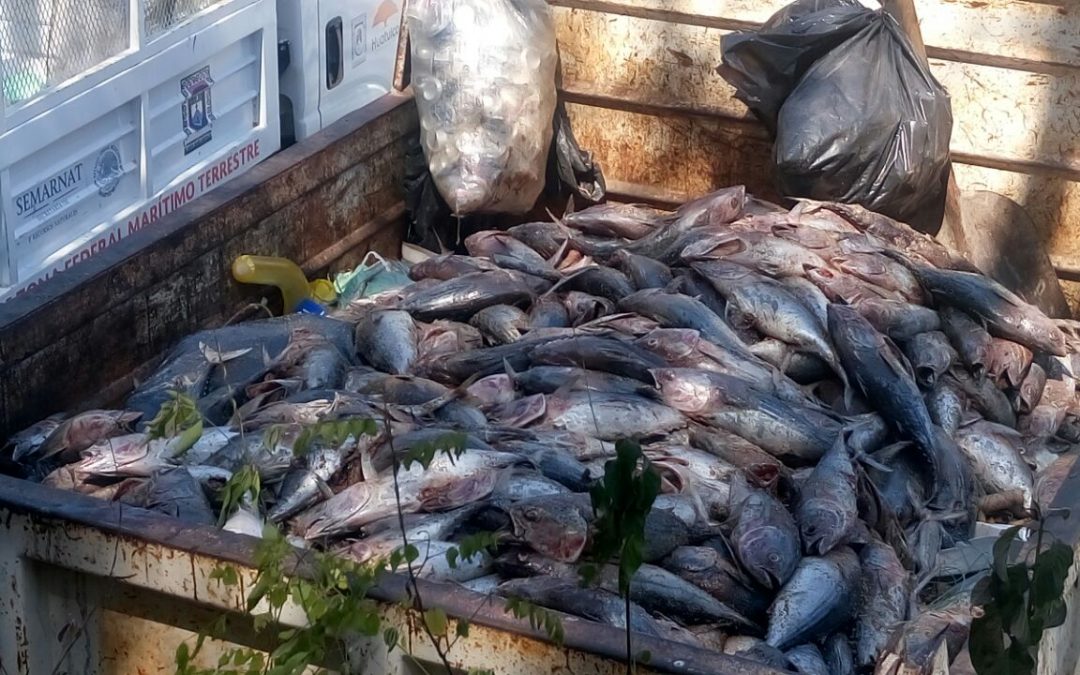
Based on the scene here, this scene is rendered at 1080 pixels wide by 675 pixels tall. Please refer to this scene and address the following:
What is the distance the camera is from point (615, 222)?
16.8 ft

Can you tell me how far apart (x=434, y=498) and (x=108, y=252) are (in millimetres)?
1271

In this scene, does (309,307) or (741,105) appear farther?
(741,105)

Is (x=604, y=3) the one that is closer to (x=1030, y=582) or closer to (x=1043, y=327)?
(x=1043, y=327)

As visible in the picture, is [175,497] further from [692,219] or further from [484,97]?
[484,97]

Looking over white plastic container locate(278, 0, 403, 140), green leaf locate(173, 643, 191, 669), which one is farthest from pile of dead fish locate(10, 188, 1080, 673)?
white plastic container locate(278, 0, 403, 140)

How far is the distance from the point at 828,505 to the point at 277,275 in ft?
6.21

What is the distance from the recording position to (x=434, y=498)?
10.0 feet

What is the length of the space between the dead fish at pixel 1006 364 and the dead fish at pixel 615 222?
4.07 feet

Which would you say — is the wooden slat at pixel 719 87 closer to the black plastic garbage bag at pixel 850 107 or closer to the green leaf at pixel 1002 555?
the black plastic garbage bag at pixel 850 107

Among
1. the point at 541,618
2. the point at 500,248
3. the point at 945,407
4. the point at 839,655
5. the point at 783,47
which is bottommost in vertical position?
Answer: the point at 500,248

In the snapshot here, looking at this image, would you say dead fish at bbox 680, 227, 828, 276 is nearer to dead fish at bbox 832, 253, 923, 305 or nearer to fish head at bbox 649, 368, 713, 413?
dead fish at bbox 832, 253, 923, 305

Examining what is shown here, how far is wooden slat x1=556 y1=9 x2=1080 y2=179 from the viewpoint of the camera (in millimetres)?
5059

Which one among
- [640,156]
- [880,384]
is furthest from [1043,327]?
[640,156]

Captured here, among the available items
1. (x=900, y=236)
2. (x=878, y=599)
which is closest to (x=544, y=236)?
(x=900, y=236)
